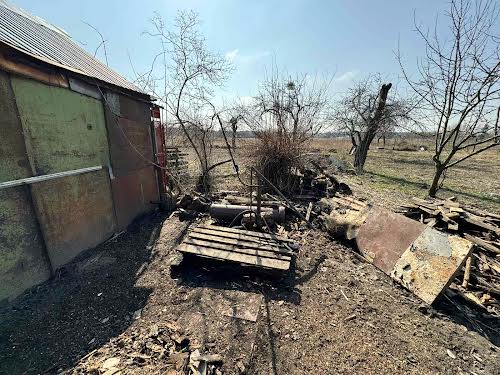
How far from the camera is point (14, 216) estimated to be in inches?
107

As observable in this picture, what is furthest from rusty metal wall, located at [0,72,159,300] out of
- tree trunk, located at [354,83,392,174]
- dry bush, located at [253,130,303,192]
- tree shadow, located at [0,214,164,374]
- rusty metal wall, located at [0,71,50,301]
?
tree trunk, located at [354,83,392,174]

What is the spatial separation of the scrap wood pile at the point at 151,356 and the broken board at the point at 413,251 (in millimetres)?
2532

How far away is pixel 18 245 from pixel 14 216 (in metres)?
0.34

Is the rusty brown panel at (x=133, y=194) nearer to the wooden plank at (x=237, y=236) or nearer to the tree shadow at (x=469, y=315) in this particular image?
the wooden plank at (x=237, y=236)

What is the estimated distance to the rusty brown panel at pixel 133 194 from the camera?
4.55 m

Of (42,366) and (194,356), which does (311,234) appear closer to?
(194,356)

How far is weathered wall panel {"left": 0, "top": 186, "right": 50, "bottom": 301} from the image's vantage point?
2.63 metres

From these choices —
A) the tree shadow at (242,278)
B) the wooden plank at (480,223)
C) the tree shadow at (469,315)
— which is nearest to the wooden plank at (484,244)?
the wooden plank at (480,223)

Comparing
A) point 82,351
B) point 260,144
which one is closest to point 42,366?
point 82,351

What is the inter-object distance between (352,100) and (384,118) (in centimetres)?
458

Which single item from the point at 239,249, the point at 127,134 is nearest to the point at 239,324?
the point at 239,249

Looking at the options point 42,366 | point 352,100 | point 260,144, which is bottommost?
point 42,366

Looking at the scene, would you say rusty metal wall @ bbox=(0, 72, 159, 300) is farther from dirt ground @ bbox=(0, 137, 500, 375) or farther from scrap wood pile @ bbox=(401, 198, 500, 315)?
scrap wood pile @ bbox=(401, 198, 500, 315)

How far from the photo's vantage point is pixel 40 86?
3.01 meters
